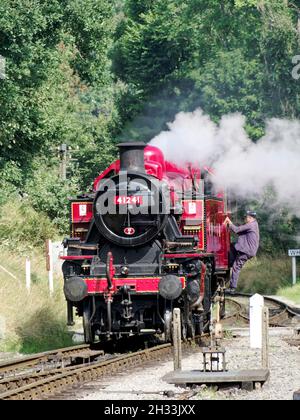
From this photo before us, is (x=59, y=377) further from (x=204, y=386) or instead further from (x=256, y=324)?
(x=256, y=324)

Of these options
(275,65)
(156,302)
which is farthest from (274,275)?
(156,302)

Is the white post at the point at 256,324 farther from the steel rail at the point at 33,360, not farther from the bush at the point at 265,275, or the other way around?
the bush at the point at 265,275

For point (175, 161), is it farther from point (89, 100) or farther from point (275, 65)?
point (89, 100)

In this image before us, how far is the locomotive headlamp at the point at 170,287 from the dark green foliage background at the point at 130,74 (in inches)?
324

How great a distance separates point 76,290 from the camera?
51.3 ft

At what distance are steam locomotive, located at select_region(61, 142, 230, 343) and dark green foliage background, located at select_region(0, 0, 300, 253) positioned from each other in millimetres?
6834

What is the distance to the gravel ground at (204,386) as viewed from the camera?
433 inches

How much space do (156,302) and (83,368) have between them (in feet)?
9.04

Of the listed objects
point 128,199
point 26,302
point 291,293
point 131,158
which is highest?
point 131,158

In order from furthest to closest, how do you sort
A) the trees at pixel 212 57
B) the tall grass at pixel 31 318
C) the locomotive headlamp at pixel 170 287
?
1. the trees at pixel 212 57
2. the tall grass at pixel 31 318
3. the locomotive headlamp at pixel 170 287

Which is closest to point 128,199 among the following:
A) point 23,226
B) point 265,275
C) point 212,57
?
point 23,226

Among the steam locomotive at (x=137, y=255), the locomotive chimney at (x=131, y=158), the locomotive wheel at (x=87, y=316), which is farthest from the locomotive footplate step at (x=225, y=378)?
the locomotive chimney at (x=131, y=158)

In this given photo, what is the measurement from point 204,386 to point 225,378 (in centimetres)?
25

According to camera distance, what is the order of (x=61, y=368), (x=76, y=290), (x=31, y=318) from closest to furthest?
1. (x=61, y=368)
2. (x=76, y=290)
3. (x=31, y=318)
